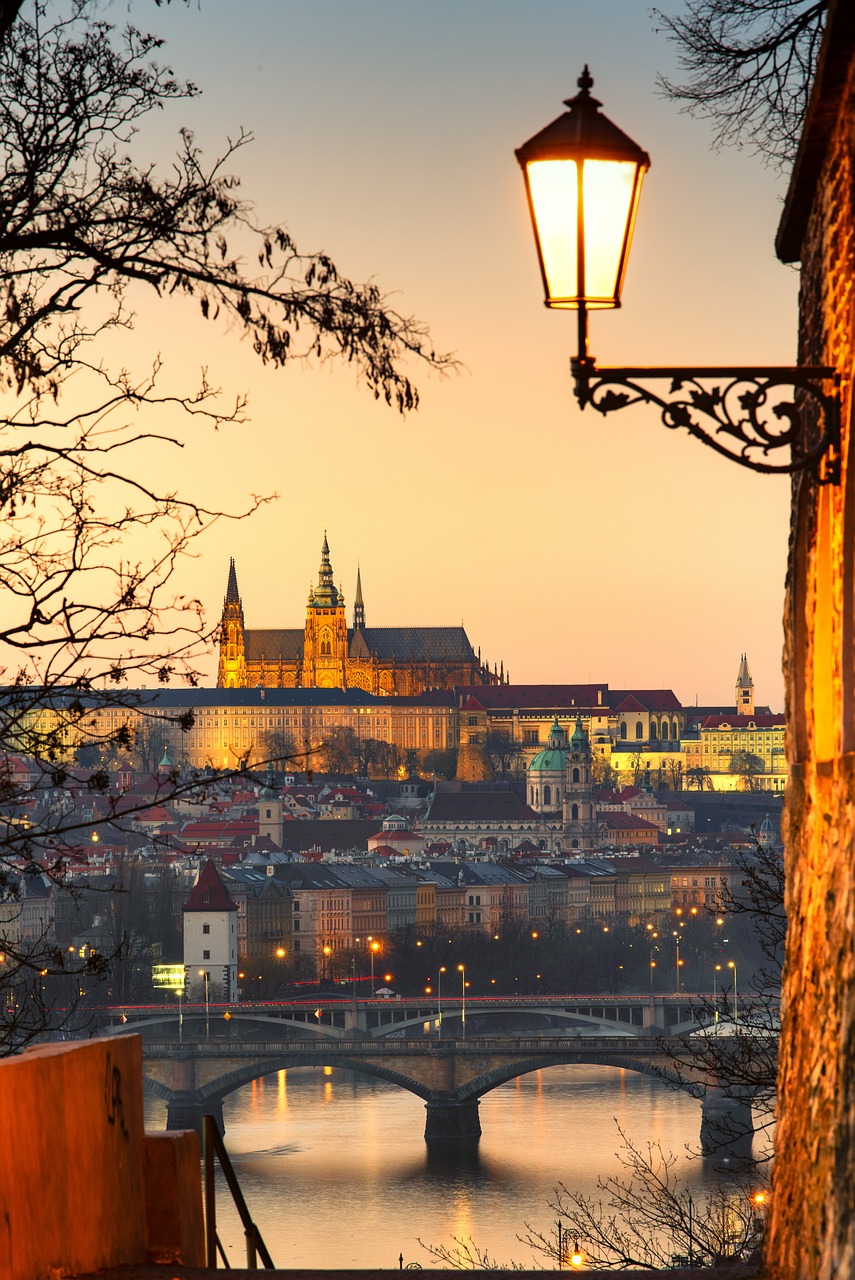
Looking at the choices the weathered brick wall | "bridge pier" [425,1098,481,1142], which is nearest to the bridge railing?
"bridge pier" [425,1098,481,1142]

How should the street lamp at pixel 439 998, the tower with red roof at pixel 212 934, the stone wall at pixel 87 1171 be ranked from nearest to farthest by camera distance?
the stone wall at pixel 87 1171, the street lamp at pixel 439 998, the tower with red roof at pixel 212 934

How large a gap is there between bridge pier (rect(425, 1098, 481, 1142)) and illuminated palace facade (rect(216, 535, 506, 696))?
81.8 meters

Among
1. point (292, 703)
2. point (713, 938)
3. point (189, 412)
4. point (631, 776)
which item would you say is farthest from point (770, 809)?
point (189, 412)

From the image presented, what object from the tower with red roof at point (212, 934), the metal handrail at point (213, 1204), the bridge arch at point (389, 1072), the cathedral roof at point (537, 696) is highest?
the cathedral roof at point (537, 696)

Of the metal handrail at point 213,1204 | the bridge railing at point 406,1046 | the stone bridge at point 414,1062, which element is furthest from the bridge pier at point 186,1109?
the metal handrail at point 213,1204

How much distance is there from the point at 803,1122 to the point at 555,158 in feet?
4.66

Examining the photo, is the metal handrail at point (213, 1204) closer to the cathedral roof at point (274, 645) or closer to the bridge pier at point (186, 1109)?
the bridge pier at point (186, 1109)

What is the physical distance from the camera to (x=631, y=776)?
4680 inches

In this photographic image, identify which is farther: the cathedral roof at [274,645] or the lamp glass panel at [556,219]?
the cathedral roof at [274,645]

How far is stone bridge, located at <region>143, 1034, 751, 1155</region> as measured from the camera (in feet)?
113

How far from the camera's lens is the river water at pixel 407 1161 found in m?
23.2

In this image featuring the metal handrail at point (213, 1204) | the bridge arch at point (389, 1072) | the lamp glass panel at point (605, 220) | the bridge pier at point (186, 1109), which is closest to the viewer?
the lamp glass panel at point (605, 220)

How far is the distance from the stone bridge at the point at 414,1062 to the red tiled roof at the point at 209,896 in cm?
1756

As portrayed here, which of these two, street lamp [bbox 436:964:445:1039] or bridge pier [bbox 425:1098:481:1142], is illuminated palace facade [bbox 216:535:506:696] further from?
bridge pier [bbox 425:1098:481:1142]
